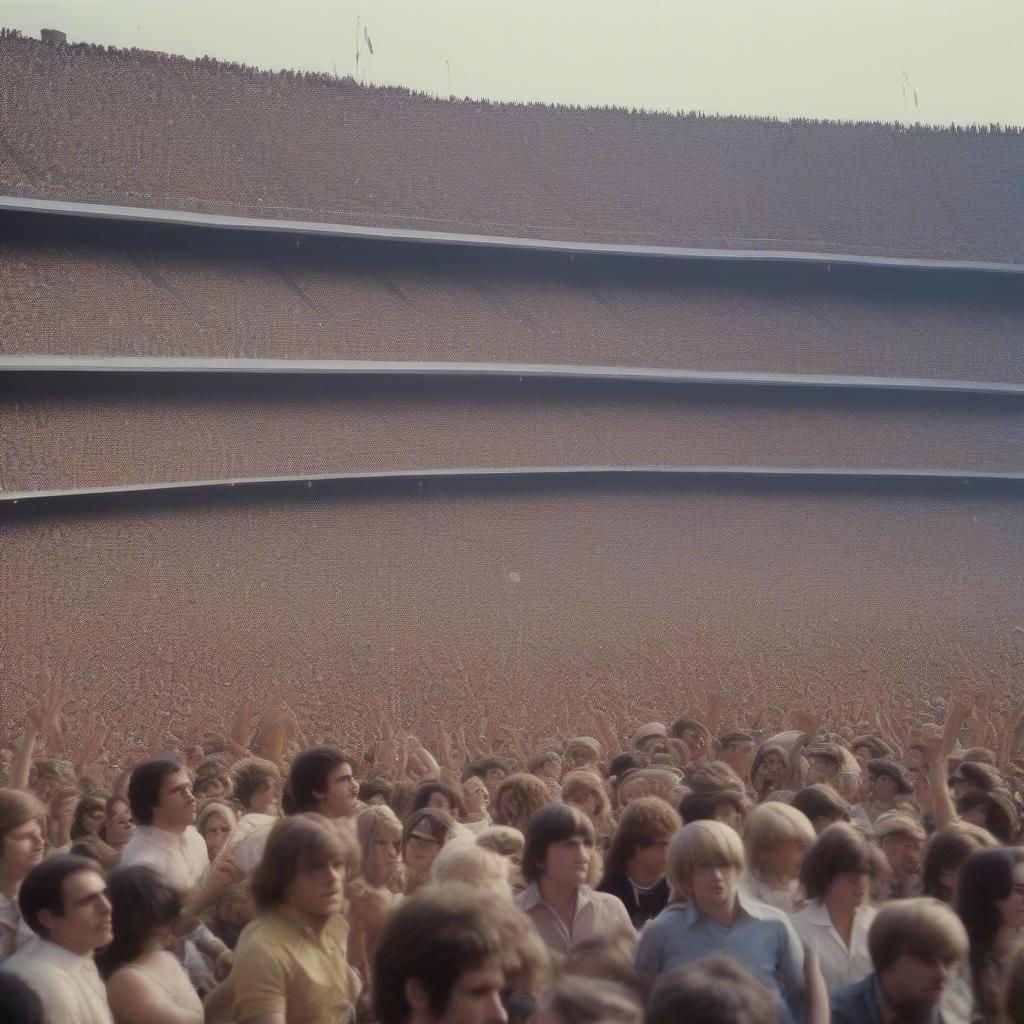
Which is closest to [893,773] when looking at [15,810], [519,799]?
[519,799]

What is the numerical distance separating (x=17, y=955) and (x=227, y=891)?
1459 millimetres

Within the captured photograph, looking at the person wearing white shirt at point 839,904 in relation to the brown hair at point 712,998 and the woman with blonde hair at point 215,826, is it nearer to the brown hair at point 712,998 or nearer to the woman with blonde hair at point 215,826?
the brown hair at point 712,998

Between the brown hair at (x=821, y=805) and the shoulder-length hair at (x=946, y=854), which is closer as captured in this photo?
the shoulder-length hair at (x=946, y=854)

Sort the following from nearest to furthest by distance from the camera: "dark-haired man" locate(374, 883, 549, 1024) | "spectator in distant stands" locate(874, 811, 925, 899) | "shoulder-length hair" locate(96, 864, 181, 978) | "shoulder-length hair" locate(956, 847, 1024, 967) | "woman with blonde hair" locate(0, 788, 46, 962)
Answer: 1. "dark-haired man" locate(374, 883, 549, 1024)
2. "shoulder-length hair" locate(96, 864, 181, 978)
3. "shoulder-length hair" locate(956, 847, 1024, 967)
4. "woman with blonde hair" locate(0, 788, 46, 962)
5. "spectator in distant stands" locate(874, 811, 925, 899)

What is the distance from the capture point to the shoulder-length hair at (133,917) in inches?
176

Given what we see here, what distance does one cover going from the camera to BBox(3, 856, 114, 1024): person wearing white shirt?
166 inches

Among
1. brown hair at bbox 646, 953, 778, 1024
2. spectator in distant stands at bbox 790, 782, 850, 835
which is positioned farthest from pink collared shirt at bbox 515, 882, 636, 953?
brown hair at bbox 646, 953, 778, 1024

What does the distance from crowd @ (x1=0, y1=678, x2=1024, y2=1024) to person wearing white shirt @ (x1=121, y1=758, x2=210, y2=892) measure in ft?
0.03

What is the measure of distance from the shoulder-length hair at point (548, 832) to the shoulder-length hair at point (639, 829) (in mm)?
347

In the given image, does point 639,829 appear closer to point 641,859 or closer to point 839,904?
point 641,859

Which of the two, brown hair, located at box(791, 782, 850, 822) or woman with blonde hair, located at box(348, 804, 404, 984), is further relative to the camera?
brown hair, located at box(791, 782, 850, 822)

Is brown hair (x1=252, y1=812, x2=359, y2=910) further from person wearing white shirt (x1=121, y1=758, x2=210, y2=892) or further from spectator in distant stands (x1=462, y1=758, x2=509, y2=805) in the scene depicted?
spectator in distant stands (x1=462, y1=758, x2=509, y2=805)

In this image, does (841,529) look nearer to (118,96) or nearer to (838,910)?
(118,96)

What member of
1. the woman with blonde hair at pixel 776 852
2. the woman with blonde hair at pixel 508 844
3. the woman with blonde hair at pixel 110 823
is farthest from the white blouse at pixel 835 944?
the woman with blonde hair at pixel 110 823
